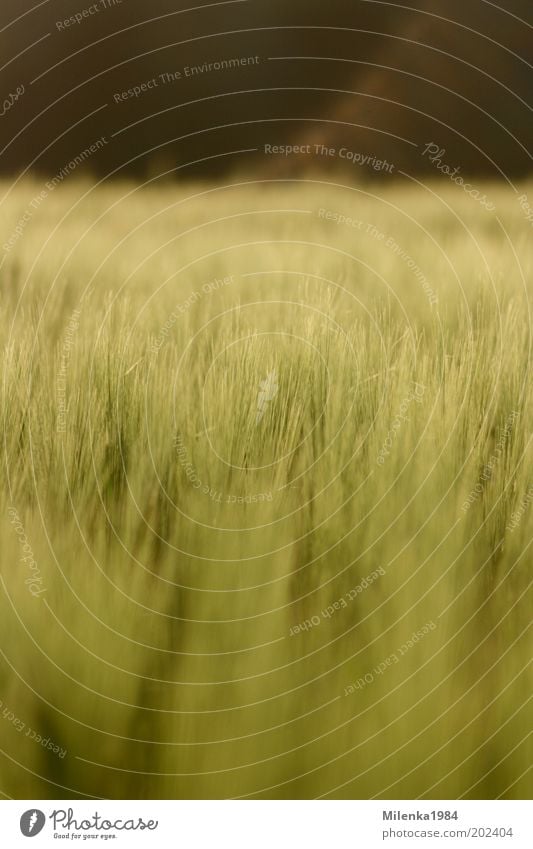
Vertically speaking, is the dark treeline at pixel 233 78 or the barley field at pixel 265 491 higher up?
the dark treeline at pixel 233 78

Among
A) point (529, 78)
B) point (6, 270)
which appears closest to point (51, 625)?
point (6, 270)

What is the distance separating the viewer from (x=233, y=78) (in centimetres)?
73

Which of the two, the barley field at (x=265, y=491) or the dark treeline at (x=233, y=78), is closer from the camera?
the barley field at (x=265, y=491)

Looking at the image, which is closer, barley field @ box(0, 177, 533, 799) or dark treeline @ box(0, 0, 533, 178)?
barley field @ box(0, 177, 533, 799)

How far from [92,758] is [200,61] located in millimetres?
726

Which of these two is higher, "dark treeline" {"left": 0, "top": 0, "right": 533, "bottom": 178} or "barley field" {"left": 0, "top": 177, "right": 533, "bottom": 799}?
"dark treeline" {"left": 0, "top": 0, "right": 533, "bottom": 178}

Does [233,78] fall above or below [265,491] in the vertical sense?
above

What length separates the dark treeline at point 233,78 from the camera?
73cm

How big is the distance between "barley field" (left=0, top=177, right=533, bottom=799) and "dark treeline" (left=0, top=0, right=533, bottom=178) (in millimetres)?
46

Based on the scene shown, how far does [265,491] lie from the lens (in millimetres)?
631

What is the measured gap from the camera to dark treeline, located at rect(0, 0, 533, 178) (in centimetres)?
73

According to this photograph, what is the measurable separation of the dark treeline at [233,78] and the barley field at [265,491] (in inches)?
1.8

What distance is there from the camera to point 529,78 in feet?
2.47

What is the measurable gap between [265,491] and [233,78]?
0.46 meters
